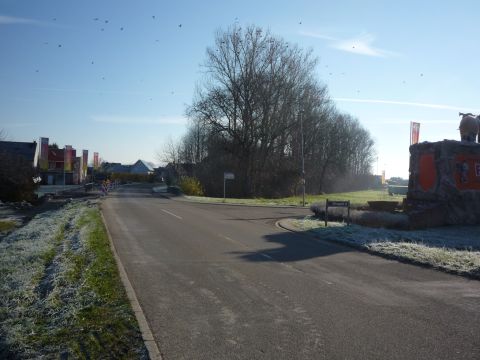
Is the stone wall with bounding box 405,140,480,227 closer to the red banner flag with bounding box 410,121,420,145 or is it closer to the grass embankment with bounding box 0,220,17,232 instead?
the red banner flag with bounding box 410,121,420,145

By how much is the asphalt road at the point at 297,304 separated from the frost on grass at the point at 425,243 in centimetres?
56

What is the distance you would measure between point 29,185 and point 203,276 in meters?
37.4

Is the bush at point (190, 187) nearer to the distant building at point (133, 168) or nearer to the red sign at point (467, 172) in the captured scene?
the red sign at point (467, 172)

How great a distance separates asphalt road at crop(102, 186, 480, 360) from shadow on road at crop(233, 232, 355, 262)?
3cm

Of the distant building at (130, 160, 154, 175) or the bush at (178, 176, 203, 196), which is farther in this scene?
the distant building at (130, 160, 154, 175)

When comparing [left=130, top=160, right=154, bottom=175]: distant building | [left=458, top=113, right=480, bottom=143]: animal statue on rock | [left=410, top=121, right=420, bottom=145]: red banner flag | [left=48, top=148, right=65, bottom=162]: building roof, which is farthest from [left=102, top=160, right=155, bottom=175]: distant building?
[left=458, top=113, right=480, bottom=143]: animal statue on rock

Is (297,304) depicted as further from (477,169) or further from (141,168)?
(141,168)

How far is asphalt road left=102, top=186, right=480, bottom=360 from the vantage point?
18.7 feet

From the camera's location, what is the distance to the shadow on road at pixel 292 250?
1221cm

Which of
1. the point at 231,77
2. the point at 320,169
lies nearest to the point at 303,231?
the point at 231,77

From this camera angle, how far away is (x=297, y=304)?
7.58 meters

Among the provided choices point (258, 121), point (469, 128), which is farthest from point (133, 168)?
point (469, 128)

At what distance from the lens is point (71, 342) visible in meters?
5.58

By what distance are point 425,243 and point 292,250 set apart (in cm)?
427
